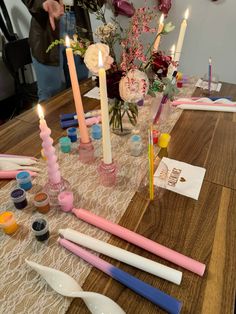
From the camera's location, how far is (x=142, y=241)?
519 mm

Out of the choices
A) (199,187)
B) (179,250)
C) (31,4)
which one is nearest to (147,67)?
(199,187)

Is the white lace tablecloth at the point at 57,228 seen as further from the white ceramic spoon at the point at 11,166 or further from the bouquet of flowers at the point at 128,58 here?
the bouquet of flowers at the point at 128,58

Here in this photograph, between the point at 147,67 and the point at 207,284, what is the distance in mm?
612

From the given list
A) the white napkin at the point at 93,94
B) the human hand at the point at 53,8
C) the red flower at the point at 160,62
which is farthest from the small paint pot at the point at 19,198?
the human hand at the point at 53,8

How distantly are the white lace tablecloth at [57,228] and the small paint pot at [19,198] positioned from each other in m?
0.01

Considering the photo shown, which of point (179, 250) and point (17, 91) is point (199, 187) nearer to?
point (179, 250)

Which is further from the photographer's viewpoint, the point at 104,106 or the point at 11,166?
the point at 11,166

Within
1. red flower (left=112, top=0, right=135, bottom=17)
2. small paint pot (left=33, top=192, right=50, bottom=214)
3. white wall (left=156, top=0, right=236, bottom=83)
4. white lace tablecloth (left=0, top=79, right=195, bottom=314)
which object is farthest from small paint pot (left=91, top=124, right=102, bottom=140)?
white wall (left=156, top=0, right=236, bottom=83)

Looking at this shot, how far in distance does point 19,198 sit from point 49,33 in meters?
1.32

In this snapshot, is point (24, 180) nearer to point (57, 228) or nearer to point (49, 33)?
point (57, 228)

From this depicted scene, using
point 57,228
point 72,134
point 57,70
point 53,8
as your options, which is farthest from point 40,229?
point 57,70

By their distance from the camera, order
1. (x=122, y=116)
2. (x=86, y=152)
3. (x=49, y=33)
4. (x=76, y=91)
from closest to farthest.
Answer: (x=76, y=91) < (x=86, y=152) < (x=122, y=116) < (x=49, y=33)

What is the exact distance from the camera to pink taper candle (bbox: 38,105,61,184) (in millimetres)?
A: 546

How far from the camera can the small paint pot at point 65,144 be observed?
0.81 meters
